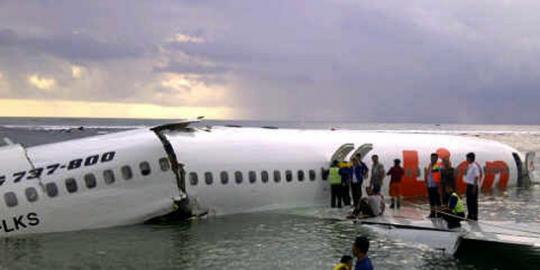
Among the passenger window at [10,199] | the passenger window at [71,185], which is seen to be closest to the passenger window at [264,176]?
the passenger window at [71,185]

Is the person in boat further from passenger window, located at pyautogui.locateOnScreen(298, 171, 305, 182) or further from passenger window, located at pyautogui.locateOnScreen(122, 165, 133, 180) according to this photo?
passenger window, located at pyautogui.locateOnScreen(122, 165, 133, 180)

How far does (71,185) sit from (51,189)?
59 cm

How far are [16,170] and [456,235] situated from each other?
12587mm

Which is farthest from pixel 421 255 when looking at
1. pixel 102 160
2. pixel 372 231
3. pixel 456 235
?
pixel 102 160

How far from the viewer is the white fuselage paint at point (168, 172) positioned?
19.1m

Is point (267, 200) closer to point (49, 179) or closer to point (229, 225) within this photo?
point (229, 225)

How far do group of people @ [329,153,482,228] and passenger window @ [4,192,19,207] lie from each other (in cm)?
1065

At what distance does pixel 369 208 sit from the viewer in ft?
71.6

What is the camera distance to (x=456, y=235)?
18062 mm

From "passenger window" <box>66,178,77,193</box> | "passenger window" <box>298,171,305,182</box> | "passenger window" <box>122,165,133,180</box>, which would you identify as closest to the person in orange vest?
"passenger window" <box>298,171,305,182</box>

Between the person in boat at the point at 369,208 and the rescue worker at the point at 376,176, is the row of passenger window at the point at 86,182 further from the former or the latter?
the rescue worker at the point at 376,176

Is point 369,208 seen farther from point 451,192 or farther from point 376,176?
point 451,192

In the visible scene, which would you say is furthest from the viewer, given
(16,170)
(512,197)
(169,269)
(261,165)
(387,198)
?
(512,197)

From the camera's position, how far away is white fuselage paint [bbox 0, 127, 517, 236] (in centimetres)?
1909
